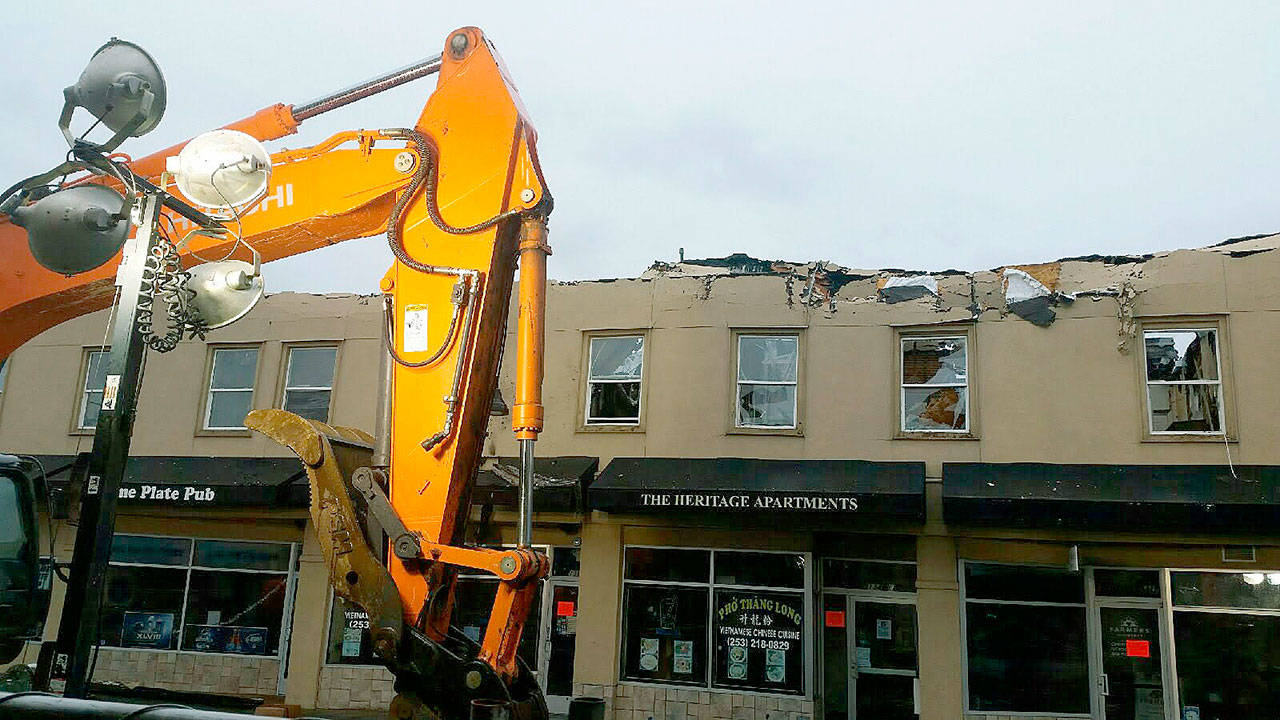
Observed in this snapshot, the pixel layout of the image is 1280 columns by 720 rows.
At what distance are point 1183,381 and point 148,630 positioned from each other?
15.6 m

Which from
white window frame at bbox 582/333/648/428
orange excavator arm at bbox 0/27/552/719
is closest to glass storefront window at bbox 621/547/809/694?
white window frame at bbox 582/333/648/428

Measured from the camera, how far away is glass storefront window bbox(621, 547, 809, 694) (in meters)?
13.5

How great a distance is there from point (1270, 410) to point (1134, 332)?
1.81m

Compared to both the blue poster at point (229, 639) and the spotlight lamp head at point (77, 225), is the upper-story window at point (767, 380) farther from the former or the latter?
the spotlight lamp head at point (77, 225)

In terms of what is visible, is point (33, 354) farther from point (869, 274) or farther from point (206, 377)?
point (869, 274)

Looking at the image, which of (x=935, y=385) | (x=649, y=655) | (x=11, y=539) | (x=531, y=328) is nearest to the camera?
(x=531, y=328)

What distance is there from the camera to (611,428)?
14633 millimetres

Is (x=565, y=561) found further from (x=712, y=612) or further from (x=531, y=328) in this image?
(x=531, y=328)

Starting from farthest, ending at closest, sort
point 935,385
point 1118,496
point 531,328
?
point 935,385 → point 1118,496 → point 531,328

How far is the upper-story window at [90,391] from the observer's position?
17.0m

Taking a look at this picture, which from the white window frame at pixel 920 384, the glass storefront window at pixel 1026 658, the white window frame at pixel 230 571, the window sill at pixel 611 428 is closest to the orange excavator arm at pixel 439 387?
the window sill at pixel 611 428

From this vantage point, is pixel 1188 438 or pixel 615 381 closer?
pixel 1188 438

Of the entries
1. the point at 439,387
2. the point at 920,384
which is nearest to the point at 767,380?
the point at 920,384

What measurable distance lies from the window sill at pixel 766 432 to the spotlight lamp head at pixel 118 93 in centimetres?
967
